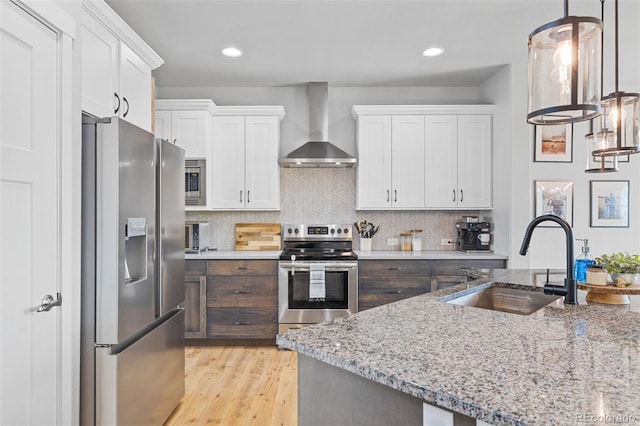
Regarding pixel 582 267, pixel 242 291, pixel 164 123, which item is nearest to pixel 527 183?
pixel 582 267

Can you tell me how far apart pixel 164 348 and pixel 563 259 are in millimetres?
3594

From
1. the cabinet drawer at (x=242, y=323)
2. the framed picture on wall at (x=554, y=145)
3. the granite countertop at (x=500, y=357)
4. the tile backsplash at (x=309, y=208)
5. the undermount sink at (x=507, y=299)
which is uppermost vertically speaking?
the framed picture on wall at (x=554, y=145)

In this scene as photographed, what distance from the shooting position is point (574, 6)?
258cm

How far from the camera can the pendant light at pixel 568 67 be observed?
48.3 inches

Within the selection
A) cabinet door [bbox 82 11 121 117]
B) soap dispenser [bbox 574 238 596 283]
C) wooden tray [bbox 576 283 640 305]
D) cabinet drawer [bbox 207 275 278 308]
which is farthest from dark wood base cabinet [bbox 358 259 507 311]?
cabinet door [bbox 82 11 121 117]

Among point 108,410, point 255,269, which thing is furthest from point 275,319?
point 108,410

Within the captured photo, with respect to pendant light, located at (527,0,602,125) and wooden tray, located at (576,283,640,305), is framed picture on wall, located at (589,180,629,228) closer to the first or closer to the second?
wooden tray, located at (576,283,640,305)

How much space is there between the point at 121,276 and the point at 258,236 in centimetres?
252

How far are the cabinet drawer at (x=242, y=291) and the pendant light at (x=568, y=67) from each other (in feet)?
9.46

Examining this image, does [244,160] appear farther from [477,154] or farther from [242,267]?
[477,154]

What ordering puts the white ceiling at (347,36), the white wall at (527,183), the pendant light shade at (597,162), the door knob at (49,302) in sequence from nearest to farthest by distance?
the door knob at (49,302) < the pendant light shade at (597,162) < the white ceiling at (347,36) < the white wall at (527,183)

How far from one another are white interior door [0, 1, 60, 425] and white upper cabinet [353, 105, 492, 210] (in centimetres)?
289

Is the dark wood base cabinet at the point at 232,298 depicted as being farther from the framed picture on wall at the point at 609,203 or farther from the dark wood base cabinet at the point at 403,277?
the framed picture on wall at the point at 609,203

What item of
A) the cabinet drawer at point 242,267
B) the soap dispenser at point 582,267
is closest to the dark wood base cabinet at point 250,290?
the cabinet drawer at point 242,267
